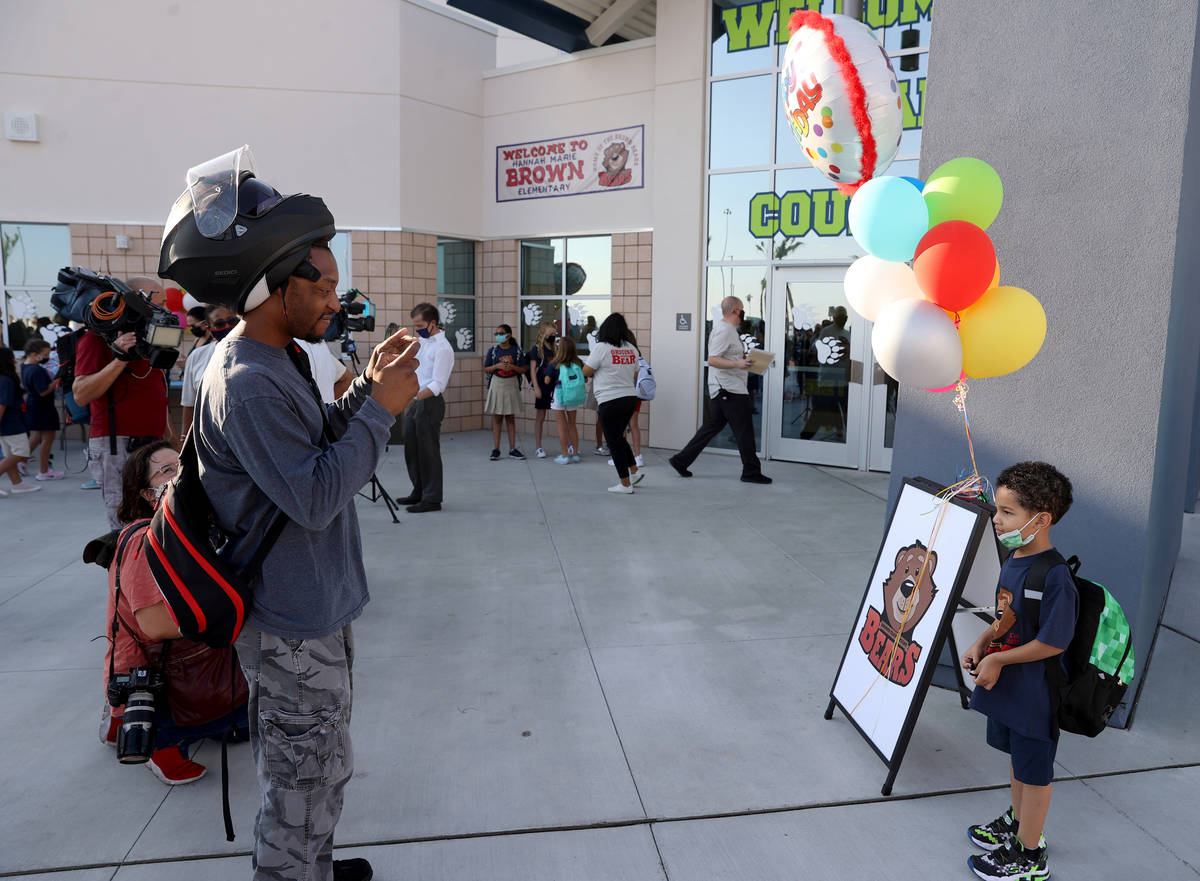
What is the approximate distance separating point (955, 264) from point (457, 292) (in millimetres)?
10541

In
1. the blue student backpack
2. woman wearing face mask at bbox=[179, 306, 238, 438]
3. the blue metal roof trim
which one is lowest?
the blue student backpack

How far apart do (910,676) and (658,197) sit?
8.77m

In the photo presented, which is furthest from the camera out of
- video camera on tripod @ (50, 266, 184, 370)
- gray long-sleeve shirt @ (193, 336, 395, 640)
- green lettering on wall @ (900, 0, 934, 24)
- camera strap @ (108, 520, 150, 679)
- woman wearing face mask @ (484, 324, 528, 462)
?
woman wearing face mask @ (484, 324, 528, 462)

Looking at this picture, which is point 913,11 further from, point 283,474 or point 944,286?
point 283,474

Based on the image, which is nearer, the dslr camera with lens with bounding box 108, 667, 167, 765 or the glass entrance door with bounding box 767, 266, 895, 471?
the dslr camera with lens with bounding box 108, 667, 167, 765

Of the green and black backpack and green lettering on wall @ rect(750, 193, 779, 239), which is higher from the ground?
green lettering on wall @ rect(750, 193, 779, 239)

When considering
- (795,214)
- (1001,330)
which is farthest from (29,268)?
(1001,330)

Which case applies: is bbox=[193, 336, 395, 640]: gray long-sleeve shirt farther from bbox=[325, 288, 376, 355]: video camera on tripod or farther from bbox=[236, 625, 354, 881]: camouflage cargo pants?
bbox=[325, 288, 376, 355]: video camera on tripod

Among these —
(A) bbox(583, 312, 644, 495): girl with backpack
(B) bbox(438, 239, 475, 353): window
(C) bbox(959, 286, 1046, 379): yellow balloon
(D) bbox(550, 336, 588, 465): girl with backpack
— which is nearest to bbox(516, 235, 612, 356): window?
(B) bbox(438, 239, 475, 353): window

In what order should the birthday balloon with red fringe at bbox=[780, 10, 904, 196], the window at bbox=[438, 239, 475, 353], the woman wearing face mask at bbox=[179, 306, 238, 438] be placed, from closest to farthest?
1. the birthday balloon with red fringe at bbox=[780, 10, 904, 196]
2. the woman wearing face mask at bbox=[179, 306, 238, 438]
3. the window at bbox=[438, 239, 475, 353]

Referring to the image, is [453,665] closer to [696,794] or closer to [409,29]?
[696,794]

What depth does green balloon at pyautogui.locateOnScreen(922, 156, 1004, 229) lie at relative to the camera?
3.10 meters

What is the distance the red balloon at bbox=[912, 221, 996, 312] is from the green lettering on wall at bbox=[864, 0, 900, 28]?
7544 mm

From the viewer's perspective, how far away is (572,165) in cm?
1175
